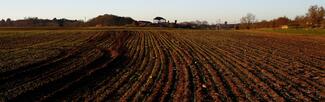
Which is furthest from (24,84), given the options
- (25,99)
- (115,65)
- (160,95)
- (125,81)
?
(115,65)

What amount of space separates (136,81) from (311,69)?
285 inches

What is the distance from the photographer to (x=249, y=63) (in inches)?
662

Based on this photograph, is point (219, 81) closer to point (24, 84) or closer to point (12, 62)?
point (24, 84)

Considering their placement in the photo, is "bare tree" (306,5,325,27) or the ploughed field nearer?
the ploughed field

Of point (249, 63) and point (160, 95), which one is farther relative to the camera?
point (249, 63)

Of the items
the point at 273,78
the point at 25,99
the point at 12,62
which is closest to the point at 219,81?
the point at 273,78

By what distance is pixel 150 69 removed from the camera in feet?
48.0

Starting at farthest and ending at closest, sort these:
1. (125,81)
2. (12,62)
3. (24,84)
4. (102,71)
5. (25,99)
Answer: (12,62) < (102,71) < (125,81) < (24,84) < (25,99)

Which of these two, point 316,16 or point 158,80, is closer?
point 158,80

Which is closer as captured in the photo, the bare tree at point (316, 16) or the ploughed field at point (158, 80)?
the ploughed field at point (158, 80)

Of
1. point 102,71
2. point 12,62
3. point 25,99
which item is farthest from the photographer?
point 12,62

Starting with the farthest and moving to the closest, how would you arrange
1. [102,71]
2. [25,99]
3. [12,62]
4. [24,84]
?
[12,62], [102,71], [24,84], [25,99]

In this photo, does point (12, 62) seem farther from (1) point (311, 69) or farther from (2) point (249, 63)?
(1) point (311, 69)

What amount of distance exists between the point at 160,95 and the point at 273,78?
4667 mm
